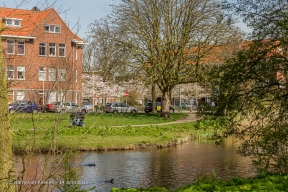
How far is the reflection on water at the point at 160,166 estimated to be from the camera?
12.7 metres

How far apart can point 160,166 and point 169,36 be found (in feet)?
64.6

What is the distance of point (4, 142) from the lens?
6.53 m

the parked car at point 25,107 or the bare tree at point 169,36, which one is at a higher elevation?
the bare tree at point 169,36

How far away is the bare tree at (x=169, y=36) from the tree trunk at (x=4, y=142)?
26407 millimetres

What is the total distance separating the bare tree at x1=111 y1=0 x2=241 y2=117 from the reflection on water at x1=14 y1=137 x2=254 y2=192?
13408 mm

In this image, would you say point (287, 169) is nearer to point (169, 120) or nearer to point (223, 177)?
point (223, 177)

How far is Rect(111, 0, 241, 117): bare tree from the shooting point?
32.8 metres

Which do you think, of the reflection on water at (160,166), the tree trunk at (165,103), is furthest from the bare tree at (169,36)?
the reflection on water at (160,166)

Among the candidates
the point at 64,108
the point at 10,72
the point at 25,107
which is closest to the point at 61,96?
the point at 64,108

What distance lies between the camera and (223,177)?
13.3 meters

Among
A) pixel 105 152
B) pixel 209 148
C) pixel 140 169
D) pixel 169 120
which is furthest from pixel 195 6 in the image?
pixel 140 169

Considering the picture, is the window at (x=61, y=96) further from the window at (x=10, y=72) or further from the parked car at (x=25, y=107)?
the window at (x=10, y=72)

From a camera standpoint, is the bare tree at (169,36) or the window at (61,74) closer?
the window at (61,74)

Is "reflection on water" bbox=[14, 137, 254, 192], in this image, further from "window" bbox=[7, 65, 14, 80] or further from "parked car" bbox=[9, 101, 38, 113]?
"window" bbox=[7, 65, 14, 80]
